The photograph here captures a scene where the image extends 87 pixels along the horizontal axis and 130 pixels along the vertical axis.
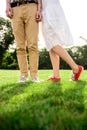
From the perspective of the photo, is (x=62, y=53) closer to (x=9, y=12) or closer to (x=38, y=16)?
(x=38, y=16)

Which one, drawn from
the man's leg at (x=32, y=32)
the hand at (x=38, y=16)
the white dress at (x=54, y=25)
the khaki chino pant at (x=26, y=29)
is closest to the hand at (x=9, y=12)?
the khaki chino pant at (x=26, y=29)

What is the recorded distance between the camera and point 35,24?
6.58m

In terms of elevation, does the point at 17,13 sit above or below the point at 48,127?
above

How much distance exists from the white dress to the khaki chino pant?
0.20 m

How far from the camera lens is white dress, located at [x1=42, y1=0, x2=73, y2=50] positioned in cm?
653

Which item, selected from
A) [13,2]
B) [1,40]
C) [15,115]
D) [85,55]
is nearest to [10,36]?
[1,40]

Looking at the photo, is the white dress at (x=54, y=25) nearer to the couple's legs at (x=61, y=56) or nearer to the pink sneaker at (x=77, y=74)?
the couple's legs at (x=61, y=56)

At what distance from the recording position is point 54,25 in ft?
21.6

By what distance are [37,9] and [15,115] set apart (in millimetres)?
4158

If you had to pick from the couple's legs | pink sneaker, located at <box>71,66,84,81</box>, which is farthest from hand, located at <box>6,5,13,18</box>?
pink sneaker, located at <box>71,66,84,81</box>

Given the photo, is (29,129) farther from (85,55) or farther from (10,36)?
(85,55)

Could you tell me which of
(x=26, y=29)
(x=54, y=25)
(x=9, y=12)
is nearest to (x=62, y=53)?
(x=54, y=25)

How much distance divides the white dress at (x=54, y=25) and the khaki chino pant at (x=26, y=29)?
20 cm

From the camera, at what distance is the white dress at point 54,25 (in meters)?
6.53
